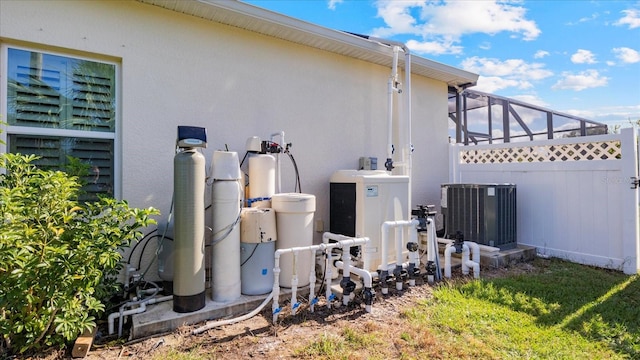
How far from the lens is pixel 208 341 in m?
2.32

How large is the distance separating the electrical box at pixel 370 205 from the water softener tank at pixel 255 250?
1.14 meters

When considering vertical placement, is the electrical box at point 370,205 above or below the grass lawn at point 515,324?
above

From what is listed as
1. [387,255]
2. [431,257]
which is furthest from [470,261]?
[387,255]

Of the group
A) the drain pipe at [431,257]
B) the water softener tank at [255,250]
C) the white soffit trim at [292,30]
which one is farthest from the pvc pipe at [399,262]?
the white soffit trim at [292,30]

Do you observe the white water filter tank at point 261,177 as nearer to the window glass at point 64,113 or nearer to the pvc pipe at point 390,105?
the window glass at point 64,113

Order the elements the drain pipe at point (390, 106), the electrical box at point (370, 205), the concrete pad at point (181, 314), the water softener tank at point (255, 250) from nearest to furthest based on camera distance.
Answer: the concrete pad at point (181, 314), the water softener tank at point (255, 250), the electrical box at point (370, 205), the drain pipe at point (390, 106)

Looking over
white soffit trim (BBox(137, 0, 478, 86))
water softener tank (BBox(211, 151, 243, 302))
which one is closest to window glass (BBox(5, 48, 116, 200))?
white soffit trim (BBox(137, 0, 478, 86))

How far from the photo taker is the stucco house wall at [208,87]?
10.1 feet

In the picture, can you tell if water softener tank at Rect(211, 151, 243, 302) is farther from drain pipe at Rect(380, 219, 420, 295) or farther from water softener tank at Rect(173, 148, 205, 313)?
drain pipe at Rect(380, 219, 420, 295)

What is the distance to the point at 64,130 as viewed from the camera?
301cm

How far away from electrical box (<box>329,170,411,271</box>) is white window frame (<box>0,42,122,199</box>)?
7.97 feet

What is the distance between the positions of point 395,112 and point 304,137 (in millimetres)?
1809

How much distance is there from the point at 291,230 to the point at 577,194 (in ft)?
13.6

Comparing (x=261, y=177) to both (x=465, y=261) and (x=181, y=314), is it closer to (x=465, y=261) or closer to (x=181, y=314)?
(x=181, y=314)
